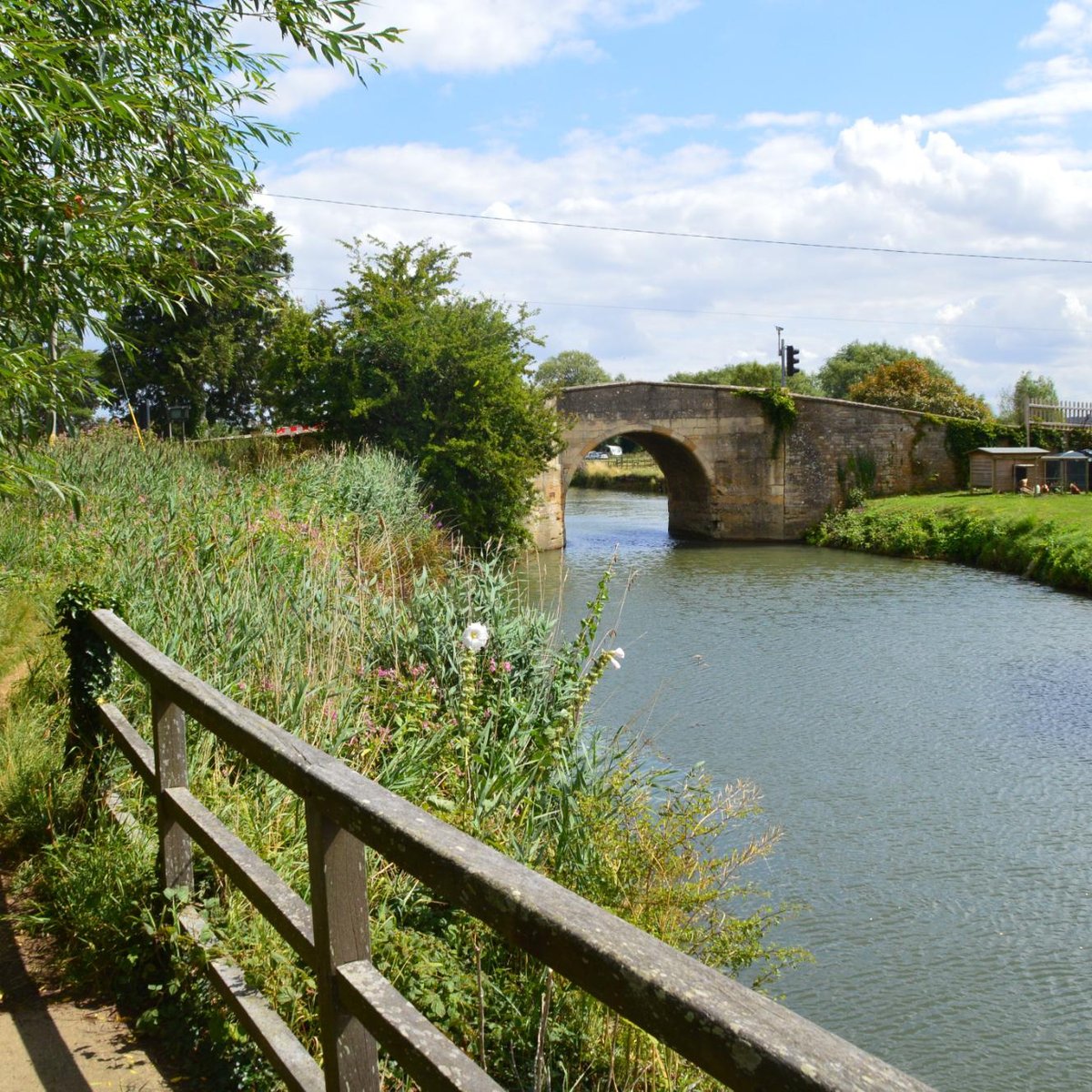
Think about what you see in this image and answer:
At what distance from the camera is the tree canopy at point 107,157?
11.4ft

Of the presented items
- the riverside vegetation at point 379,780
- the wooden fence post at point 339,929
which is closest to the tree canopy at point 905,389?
the riverside vegetation at point 379,780

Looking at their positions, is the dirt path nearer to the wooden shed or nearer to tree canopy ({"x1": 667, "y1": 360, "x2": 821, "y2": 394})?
the wooden shed

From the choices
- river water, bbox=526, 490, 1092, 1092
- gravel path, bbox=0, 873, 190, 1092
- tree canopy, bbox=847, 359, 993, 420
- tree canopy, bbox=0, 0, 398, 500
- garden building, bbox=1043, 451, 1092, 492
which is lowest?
river water, bbox=526, 490, 1092, 1092

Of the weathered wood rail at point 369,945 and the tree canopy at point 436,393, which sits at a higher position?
the tree canopy at point 436,393

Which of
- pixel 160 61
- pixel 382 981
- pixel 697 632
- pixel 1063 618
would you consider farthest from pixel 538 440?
pixel 382 981

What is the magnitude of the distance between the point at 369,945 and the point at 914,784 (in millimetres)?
6359

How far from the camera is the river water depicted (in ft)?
15.2

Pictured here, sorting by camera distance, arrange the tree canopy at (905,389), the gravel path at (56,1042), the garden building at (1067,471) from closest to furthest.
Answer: the gravel path at (56,1042), the garden building at (1067,471), the tree canopy at (905,389)

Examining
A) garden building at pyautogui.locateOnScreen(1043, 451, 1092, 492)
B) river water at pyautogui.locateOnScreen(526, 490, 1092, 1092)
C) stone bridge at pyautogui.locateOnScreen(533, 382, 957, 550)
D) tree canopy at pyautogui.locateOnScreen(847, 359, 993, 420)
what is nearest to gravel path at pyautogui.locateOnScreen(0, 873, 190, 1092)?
river water at pyautogui.locateOnScreen(526, 490, 1092, 1092)

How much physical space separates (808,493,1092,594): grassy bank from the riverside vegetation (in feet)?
39.2

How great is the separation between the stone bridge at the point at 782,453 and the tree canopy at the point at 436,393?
8163 mm

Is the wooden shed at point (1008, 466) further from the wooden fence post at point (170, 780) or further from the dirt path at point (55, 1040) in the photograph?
the dirt path at point (55, 1040)

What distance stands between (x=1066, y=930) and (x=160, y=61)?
5648 mm

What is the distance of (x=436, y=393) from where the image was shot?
16484 millimetres
